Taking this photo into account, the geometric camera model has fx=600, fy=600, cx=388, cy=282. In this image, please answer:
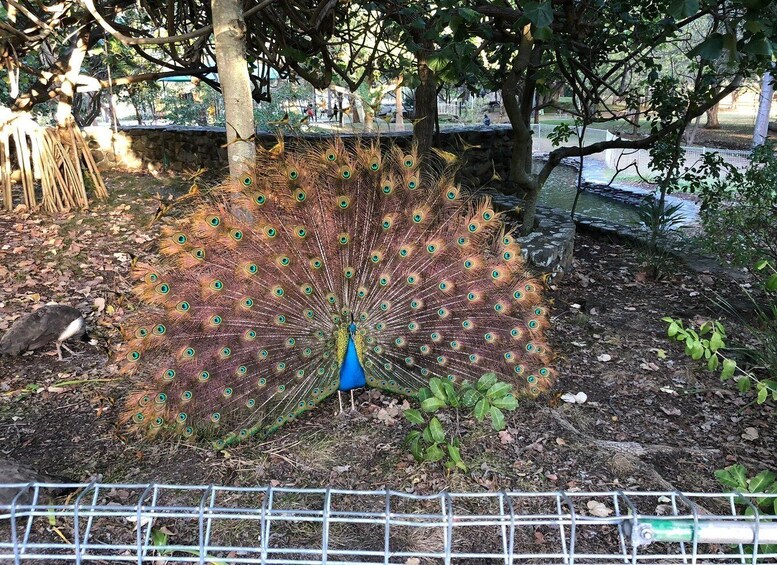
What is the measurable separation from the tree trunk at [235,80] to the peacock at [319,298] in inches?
5.7

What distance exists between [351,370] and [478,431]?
888 mm

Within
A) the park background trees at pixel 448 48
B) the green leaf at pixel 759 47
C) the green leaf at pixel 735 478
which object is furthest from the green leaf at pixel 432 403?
the green leaf at pixel 759 47

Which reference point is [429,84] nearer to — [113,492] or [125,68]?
[113,492]

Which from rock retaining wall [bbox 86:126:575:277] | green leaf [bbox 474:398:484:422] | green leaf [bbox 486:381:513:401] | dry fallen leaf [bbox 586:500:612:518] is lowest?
dry fallen leaf [bbox 586:500:612:518]

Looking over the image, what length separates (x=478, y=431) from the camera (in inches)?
149

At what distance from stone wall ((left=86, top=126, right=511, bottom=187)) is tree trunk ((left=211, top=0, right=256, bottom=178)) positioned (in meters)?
6.01

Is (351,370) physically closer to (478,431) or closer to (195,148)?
(478,431)

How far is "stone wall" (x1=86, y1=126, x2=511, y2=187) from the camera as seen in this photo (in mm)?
10078

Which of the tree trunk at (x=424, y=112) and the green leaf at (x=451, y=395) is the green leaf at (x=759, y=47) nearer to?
the green leaf at (x=451, y=395)

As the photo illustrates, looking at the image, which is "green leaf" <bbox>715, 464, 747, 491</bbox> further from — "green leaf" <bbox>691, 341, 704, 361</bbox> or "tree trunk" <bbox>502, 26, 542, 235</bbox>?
"tree trunk" <bbox>502, 26, 542, 235</bbox>

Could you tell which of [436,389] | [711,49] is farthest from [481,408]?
[711,49]

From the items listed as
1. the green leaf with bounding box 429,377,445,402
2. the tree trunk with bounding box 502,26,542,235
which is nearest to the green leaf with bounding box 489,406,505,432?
the green leaf with bounding box 429,377,445,402

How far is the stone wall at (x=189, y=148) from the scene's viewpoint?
1008cm

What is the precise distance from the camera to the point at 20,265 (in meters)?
6.01
